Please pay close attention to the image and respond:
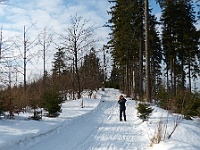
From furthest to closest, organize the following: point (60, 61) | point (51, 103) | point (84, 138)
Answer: point (60, 61) < point (51, 103) < point (84, 138)

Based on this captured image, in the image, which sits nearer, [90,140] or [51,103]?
[90,140]

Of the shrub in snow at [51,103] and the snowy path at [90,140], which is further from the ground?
the shrub in snow at [51,103]

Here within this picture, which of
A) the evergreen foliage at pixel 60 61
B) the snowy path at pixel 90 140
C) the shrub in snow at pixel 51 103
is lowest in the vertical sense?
the snowy path at pixel 90 140

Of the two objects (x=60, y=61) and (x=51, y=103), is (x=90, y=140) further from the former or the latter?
(x=60, y=61)

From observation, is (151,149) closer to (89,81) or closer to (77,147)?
(77,147)

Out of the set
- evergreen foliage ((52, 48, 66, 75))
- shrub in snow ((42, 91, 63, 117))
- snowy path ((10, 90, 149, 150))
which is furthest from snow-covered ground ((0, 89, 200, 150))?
evergreen foliage ((52, 48, 66, 75))

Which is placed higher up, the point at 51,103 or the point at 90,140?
the point at 51,103

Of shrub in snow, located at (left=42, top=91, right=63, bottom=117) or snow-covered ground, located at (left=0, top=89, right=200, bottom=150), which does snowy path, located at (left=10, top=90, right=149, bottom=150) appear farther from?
shrub in snow, located at (left=42, top=91, right=63, bottom=117)

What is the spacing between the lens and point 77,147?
8555 mm

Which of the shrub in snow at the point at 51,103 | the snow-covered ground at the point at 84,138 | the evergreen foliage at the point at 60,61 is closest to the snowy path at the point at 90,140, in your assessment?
the snow-covered ground at the point at 84,138

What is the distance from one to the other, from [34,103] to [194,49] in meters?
23.1

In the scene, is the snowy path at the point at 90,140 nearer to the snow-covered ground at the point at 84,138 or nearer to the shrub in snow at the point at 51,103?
the snow-covered ground at the point at 84,138

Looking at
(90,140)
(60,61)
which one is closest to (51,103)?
(90,140)

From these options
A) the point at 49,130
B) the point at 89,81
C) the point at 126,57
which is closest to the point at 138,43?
the point at 126,57
